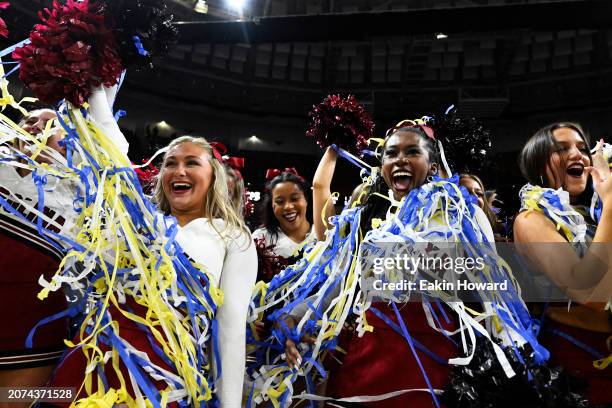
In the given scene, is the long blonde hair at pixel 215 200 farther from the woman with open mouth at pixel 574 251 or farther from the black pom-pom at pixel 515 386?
the woman with open mouth at pixel 574 251

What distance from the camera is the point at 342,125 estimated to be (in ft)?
7.61

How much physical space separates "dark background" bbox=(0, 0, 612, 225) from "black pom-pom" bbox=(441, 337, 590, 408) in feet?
25.0

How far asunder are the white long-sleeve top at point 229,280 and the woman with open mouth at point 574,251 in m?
0.94

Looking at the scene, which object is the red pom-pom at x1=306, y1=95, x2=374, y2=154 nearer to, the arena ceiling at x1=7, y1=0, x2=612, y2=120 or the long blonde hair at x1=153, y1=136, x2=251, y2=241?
the long blonde hair at x1=153, y1=136, x2=251, y2=241

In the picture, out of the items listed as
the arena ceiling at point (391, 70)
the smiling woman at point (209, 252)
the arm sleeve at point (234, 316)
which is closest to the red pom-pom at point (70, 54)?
the smiling woman at point (209, 252)

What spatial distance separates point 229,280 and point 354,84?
31.4 ft

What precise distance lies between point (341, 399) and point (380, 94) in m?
9.63

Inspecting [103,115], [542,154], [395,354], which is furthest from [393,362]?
[103,115]

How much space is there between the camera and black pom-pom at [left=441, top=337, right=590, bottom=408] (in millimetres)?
1271

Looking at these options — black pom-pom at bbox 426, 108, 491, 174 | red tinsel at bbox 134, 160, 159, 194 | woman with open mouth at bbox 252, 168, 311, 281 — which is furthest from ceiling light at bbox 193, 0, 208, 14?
black pom-pom at bbox 426, 108, 491, 174

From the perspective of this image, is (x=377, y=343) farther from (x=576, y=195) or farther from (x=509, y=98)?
(x=509, y=98)

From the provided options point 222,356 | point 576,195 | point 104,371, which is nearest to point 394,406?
point 222,356

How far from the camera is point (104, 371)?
4.26ft

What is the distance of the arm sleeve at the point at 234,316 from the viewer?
4.80ft
